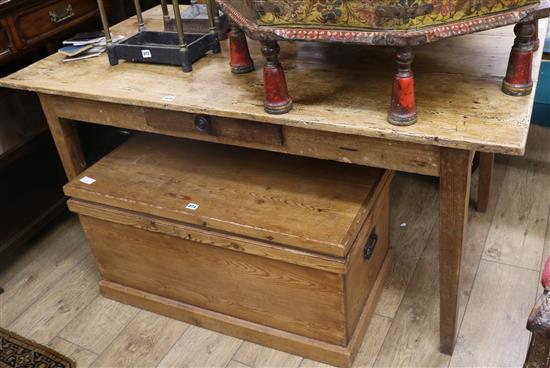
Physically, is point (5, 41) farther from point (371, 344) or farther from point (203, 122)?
point (371, 344)

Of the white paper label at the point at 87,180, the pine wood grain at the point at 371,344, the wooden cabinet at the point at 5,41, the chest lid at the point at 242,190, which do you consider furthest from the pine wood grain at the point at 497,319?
the wooden cabinet at the point at 5,41

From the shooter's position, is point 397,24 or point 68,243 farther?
point 68,243

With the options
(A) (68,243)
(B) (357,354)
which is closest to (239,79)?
(B) (357,354)

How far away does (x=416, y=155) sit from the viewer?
1.15 m

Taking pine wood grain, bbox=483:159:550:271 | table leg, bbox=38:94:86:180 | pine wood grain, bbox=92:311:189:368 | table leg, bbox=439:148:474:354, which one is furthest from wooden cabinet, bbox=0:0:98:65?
→ pine wood grain, bbox=483:159:550:271

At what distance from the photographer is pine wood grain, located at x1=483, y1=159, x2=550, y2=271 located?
1800 mm

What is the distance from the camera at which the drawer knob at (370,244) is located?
149 cm

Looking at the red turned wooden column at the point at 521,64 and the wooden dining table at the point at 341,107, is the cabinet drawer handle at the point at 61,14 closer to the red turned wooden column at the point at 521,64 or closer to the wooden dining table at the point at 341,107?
the wooden dining table at the point at 341,107

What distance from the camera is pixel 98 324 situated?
1.69m

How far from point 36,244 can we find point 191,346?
2.73 feet

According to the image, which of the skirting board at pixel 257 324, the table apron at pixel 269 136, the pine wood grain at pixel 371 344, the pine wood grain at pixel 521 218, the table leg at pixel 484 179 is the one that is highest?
the table apron at pixel 269 136

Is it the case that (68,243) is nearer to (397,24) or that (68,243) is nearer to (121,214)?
(121,214)

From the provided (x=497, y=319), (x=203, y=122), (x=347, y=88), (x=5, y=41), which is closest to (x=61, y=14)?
(x=5, y=41)

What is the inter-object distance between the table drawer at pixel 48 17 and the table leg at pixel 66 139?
39cm
